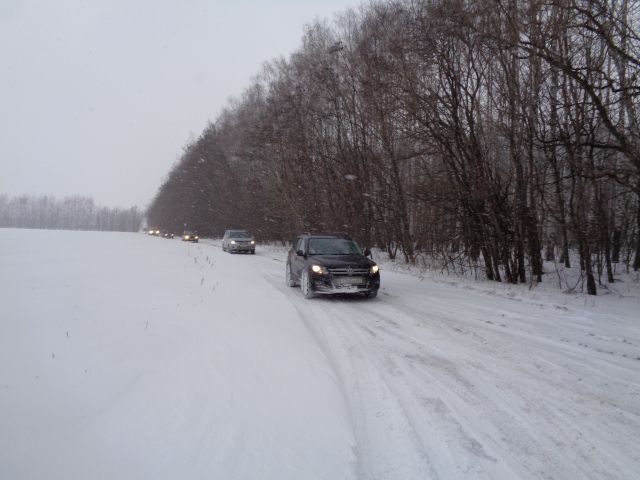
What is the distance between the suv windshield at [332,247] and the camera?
11.4 metres

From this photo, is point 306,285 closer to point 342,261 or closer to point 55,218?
point 342,261

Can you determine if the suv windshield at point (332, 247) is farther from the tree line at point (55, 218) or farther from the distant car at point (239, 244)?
the tree line at point (55, 218)

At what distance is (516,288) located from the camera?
12086 millimetres

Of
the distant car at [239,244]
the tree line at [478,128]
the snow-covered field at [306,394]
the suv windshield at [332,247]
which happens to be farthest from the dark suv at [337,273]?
the distant car at [239,244]

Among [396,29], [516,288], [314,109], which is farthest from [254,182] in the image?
[516,288]

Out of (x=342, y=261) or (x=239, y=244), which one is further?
(x=239, y=244)

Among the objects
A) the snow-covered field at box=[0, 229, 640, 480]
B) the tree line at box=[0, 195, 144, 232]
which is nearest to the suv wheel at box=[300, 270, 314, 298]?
the snow-covered field at box=[0, 229, 640, 480]

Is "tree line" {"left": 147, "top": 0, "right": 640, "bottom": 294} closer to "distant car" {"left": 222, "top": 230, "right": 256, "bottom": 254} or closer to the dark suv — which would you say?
"distant car" {"left": 222, "top": 230, "right": 256, "bottom": 254}

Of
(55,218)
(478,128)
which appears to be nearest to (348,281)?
(478,128)

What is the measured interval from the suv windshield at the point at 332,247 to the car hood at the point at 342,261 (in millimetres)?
425

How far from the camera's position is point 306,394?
4164 mm

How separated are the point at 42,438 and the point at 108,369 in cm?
145

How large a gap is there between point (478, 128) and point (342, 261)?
8.58 meters

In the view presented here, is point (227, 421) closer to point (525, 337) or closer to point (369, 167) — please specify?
point (525, 337)
